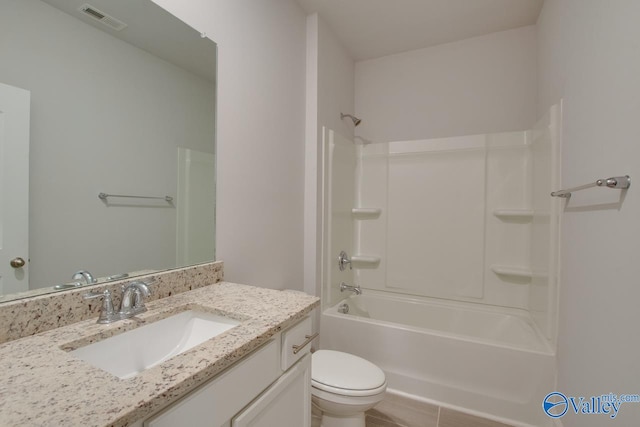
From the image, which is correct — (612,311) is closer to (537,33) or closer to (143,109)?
(143,109)

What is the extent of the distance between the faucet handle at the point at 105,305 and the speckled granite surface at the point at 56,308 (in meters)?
0.02

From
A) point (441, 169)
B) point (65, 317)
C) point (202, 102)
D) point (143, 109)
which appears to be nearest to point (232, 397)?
point (65, 317)

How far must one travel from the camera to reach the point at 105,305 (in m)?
0.91

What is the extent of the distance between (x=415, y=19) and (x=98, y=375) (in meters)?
2.75

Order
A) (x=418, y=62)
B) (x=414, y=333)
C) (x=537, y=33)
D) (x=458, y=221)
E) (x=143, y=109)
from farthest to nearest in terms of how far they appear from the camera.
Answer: (x=418, y=62) → (x=458, y=221) → (x=537, y=33) → (x=414, y=333) → (x=143, y=109)

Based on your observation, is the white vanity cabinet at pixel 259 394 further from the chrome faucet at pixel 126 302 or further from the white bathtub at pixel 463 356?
the white bathtub at pixel 463 356

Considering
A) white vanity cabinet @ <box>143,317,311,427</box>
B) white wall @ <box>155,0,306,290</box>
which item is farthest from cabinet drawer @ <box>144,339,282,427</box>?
A: white wall @ <box>155,0,306,290</box>

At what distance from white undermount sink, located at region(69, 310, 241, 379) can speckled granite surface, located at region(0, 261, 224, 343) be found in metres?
0.14

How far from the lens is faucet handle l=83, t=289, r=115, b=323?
892mm

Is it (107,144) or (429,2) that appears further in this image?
(429,2)

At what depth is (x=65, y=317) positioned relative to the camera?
0.86 metres

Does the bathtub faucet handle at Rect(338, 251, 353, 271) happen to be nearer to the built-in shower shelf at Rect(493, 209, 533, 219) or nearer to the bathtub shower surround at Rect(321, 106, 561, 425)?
the bathtub shower surround at Rect(321, 106, 561, 425)

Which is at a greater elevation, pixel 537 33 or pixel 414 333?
A: pixel 537 33

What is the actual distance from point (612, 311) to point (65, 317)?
184 cm
